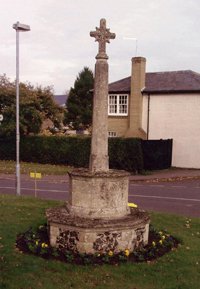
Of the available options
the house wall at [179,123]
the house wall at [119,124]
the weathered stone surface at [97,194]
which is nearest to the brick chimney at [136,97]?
the house wall at [179,123]

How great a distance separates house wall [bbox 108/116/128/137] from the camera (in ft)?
113

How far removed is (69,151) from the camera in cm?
3038

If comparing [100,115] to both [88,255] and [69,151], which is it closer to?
[88,255]

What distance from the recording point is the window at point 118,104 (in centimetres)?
3416

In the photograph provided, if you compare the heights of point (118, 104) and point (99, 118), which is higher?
point (118, 104)

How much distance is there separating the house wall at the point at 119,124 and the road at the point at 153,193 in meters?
10.6

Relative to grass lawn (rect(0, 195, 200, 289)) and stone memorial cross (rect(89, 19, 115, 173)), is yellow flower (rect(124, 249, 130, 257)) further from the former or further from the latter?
stone memorial cross (rect(89, 19, 115, 173))

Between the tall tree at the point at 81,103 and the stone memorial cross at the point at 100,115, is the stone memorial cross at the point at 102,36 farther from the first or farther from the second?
the tall tree at the point at 81,103

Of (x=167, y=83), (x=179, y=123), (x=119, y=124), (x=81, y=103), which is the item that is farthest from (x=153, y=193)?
(x=81, y=103)

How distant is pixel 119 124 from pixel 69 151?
6313mm

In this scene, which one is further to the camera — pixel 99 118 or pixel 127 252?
pixel 99 118

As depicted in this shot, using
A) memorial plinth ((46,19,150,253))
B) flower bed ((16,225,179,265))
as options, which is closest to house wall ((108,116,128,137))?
flower bed ((16,225,179,265))

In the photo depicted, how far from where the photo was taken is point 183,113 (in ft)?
104

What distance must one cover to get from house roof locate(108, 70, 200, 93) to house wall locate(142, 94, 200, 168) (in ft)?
1.87
